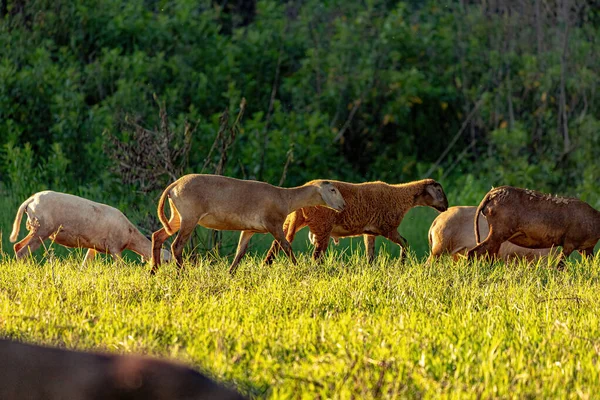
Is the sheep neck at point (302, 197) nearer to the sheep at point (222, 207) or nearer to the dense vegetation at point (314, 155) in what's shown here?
the sheep at point (222, 207)

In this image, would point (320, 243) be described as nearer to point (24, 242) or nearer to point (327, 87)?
point (24, 242)

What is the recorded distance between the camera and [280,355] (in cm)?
444

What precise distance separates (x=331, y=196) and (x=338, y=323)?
2747 millimetres

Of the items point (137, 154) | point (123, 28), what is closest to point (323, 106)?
point (123, 28)

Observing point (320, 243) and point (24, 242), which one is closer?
point (320, 243)

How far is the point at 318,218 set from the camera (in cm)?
813

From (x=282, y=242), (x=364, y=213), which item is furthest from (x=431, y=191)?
(x=282, y=242)

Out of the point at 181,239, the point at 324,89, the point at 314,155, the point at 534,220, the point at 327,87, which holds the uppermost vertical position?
the point at 534,220

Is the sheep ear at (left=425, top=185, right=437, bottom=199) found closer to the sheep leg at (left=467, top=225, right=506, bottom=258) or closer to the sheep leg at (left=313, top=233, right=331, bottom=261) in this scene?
the sheep leg at (left=467, top=225, right=506, bottom=258)

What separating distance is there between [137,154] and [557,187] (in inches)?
255

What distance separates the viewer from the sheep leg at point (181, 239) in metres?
7.22

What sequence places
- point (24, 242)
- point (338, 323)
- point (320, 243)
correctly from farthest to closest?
point (24, 242) < point (320, 243) < point (338, 323)

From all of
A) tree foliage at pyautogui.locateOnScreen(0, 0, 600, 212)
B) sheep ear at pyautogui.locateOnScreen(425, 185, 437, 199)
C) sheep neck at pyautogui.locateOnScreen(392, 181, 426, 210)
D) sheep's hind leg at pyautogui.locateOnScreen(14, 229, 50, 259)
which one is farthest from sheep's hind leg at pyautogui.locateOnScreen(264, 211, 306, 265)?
tree foliage at pyautogui.locateOnScreen(0, 0, 600, 212)

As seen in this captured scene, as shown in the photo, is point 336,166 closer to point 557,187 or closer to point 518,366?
point 557,187
